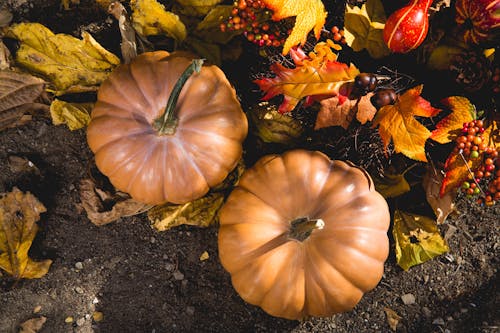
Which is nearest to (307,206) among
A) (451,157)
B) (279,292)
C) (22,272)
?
(279,292)

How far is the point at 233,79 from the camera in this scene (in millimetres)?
1841

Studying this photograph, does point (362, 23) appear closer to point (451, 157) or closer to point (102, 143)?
point (451, 157)

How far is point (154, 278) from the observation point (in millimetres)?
1893

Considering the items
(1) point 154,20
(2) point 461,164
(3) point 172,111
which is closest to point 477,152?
(2) point 461,164

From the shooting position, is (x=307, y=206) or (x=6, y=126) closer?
(x=307, y=206)

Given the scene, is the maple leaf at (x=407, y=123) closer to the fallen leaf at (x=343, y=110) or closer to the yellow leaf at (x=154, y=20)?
the fallen leaf at (x=343, y=110)

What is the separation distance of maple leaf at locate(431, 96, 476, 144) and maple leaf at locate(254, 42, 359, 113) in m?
0.29

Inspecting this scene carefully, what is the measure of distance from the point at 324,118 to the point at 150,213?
0.68 m

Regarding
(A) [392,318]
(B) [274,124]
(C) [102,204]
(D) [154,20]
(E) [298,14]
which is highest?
(E) [298,14]

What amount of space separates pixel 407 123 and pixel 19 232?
4.40 ft

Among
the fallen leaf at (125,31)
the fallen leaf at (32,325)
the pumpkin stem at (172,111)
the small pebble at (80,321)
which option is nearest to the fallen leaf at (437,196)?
the pumpkin stem at (172,111)

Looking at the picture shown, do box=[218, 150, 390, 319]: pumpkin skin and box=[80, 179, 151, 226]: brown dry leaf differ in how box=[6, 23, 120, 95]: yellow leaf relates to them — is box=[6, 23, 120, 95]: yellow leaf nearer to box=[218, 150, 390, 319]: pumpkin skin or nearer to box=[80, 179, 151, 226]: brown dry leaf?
box=[80, 179, 151, 226]: brown dry leaf

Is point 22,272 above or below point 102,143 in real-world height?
below

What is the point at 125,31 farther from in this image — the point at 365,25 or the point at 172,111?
the point at 365,25
